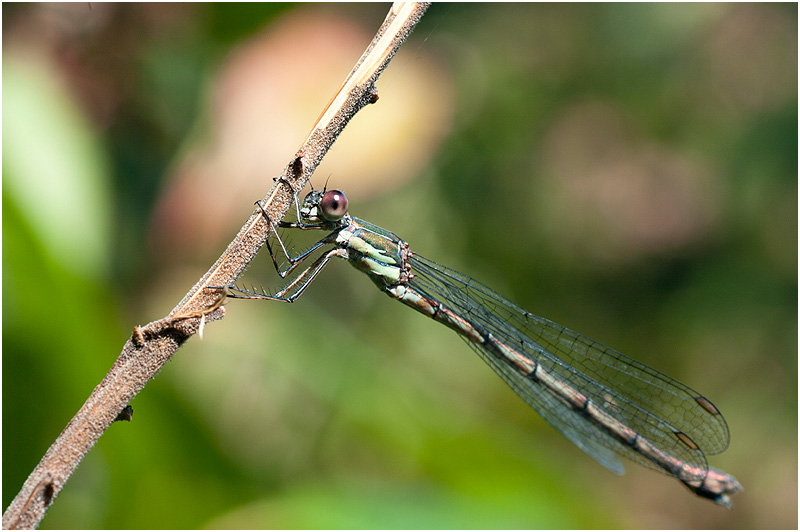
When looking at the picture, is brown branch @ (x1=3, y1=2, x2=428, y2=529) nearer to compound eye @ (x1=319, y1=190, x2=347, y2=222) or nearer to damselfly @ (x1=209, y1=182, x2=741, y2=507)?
compound eye @ (x1=319, y1=190, x2=347, y2=222)

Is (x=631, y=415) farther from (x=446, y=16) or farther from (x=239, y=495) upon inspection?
(x=446, y=16)

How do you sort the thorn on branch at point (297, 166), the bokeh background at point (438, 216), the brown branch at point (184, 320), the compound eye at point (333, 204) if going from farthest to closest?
the bokeh background at point (438, 216)
the compound eye at point (333, 204)
the thorn on branch at point (297, 166)
the brown branch at point (184, 320)

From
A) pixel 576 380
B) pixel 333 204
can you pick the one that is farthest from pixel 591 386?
pixel 333 204

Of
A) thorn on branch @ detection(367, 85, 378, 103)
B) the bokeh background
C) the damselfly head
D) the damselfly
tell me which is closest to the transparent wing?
the damselfly

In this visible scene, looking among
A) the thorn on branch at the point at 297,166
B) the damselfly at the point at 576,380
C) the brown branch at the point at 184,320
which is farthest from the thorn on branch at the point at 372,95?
the damselfly at the point at 576,380

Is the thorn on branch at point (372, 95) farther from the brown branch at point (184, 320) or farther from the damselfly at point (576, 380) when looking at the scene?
the damselfly at point (576, 380)

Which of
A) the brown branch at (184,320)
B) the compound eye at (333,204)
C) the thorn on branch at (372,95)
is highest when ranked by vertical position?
the compound eye at (333,204)

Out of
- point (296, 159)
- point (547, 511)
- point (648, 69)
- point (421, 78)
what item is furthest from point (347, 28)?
point (547, 511)
